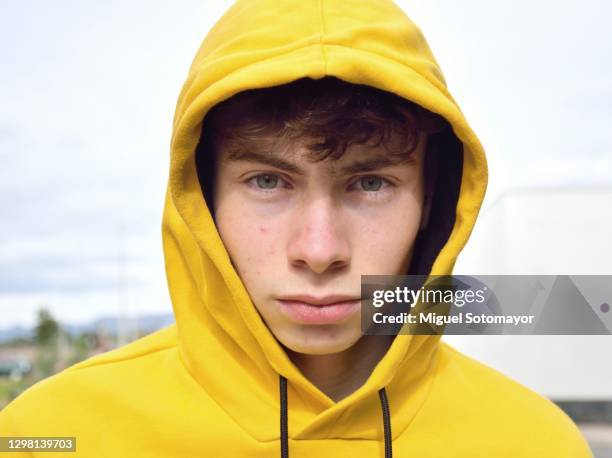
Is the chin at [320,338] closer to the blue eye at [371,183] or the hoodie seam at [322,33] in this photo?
the blue eye at [371,183]

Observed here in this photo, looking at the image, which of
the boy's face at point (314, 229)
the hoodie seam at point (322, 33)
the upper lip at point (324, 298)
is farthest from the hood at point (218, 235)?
the upper lip at point (324, 298)

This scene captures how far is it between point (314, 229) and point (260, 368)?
1.83 ft

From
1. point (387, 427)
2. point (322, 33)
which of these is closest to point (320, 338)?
point (387, 427)

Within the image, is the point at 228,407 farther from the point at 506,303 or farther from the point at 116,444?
the point at 506,303

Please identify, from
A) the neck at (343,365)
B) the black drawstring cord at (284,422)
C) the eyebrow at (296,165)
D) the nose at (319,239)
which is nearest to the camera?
the nose at (319,239)

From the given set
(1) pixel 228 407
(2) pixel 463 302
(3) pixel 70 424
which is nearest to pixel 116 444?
(3) pixel 70 424

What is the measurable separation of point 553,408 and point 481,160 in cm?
89

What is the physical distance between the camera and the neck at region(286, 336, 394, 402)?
2.13 m

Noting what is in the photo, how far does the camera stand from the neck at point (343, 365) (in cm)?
213

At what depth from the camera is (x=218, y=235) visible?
2.02 meters

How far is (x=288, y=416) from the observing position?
2.09 meters

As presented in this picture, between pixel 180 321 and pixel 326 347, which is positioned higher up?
pixel 180 321

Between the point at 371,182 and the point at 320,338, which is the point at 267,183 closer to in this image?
the point at 371,182

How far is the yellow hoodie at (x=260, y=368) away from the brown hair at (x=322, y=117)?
0.28ft
